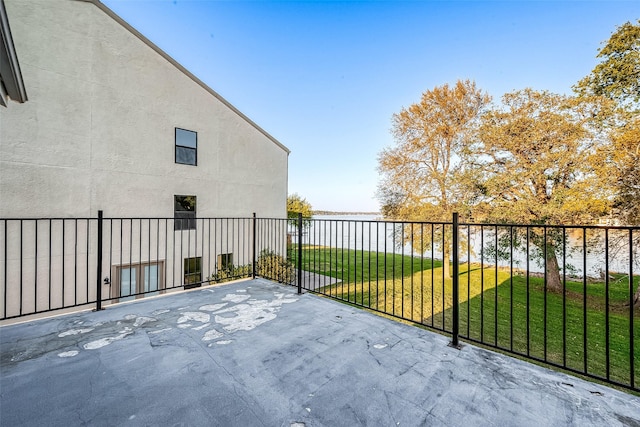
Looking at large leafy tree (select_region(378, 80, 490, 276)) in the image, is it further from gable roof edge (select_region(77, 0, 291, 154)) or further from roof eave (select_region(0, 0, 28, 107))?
roof eave (select_region(0, 0, 28, 107))

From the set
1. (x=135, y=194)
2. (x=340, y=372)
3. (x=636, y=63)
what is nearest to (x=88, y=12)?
(x=135, y=194)

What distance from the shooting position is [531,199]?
7820 mm

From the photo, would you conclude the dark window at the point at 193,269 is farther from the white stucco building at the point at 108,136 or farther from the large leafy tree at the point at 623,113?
the large leafy tree at the point at 623,113

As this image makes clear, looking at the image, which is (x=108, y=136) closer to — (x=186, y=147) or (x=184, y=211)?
(x=186, y=147)

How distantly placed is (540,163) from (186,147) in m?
10.0

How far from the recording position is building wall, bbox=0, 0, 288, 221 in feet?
15.1

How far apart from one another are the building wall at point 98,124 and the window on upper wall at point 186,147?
0.15 metres

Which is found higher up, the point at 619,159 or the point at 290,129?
the point at 290,129

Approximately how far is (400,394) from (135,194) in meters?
6.61

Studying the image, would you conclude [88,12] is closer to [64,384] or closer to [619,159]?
[64,384]

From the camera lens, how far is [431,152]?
10.5 metres

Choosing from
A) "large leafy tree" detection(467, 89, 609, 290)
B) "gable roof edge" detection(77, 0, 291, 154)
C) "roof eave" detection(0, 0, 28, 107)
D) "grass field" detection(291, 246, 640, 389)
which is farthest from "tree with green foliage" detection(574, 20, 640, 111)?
"roof eave" detection(0, 0, 28, 107)

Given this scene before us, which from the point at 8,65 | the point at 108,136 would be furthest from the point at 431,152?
the point at 8,65

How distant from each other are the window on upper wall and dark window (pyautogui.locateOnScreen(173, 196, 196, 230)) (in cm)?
95
